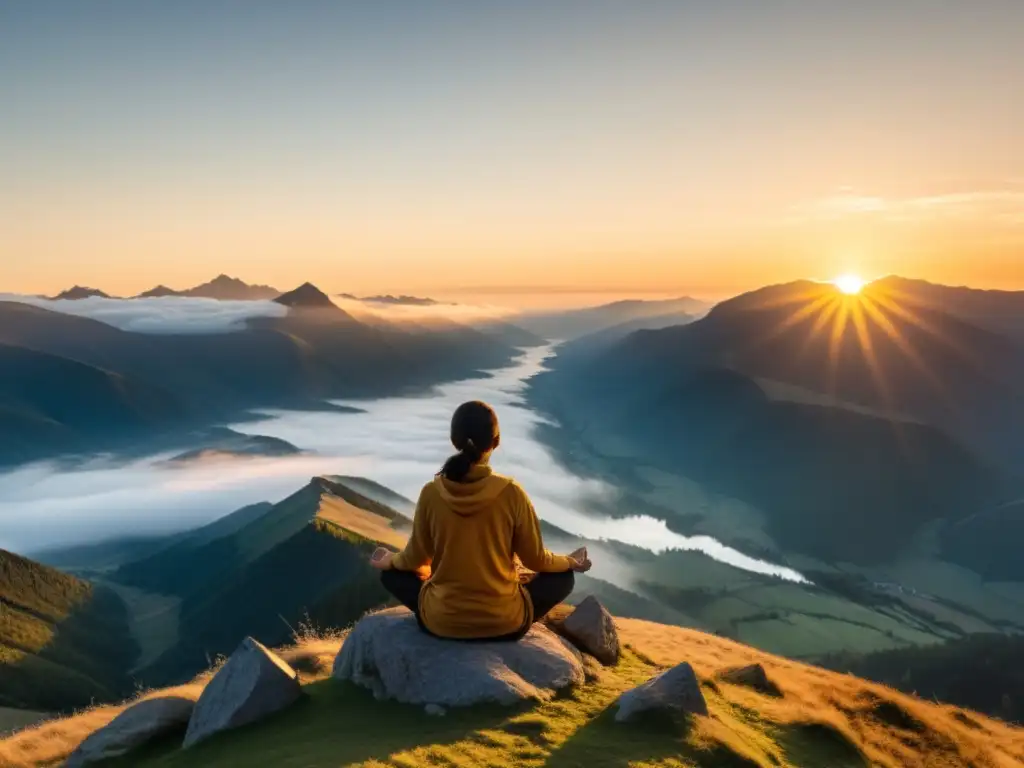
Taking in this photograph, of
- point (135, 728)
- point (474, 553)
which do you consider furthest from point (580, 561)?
point (135, 728)

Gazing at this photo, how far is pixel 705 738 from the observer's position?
10.9 metres

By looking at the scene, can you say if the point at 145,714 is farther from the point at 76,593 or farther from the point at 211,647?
the point at 76,593

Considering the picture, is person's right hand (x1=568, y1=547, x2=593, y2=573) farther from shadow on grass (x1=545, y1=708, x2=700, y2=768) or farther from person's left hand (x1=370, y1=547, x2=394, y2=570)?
person's left hand (x1=370, y1=547, x2=394, y2=570)

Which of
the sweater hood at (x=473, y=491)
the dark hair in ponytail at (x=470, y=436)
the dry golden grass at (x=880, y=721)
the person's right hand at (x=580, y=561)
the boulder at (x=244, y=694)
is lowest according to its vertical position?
the dry golden grass at (x=880, y=721)

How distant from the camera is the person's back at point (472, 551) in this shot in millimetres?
10805

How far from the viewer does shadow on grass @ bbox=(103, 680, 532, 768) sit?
9.70 meters

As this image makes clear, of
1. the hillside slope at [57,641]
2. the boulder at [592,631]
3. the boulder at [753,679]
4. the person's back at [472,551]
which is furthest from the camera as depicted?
the hillside slope at [57,641]

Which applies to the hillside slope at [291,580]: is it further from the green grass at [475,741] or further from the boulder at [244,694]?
the green grass at [475,741]

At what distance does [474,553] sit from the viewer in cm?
1112

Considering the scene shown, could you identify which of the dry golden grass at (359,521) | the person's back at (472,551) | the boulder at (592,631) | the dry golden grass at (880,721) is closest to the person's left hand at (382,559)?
the person's back at (472,551)

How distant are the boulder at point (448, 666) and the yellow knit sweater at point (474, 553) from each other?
376 millimetres

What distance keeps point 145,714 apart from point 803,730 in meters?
12.6

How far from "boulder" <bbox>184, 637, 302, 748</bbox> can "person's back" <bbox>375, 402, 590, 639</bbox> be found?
2.49 metres

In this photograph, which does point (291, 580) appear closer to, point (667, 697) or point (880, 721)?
point (880, 721)
